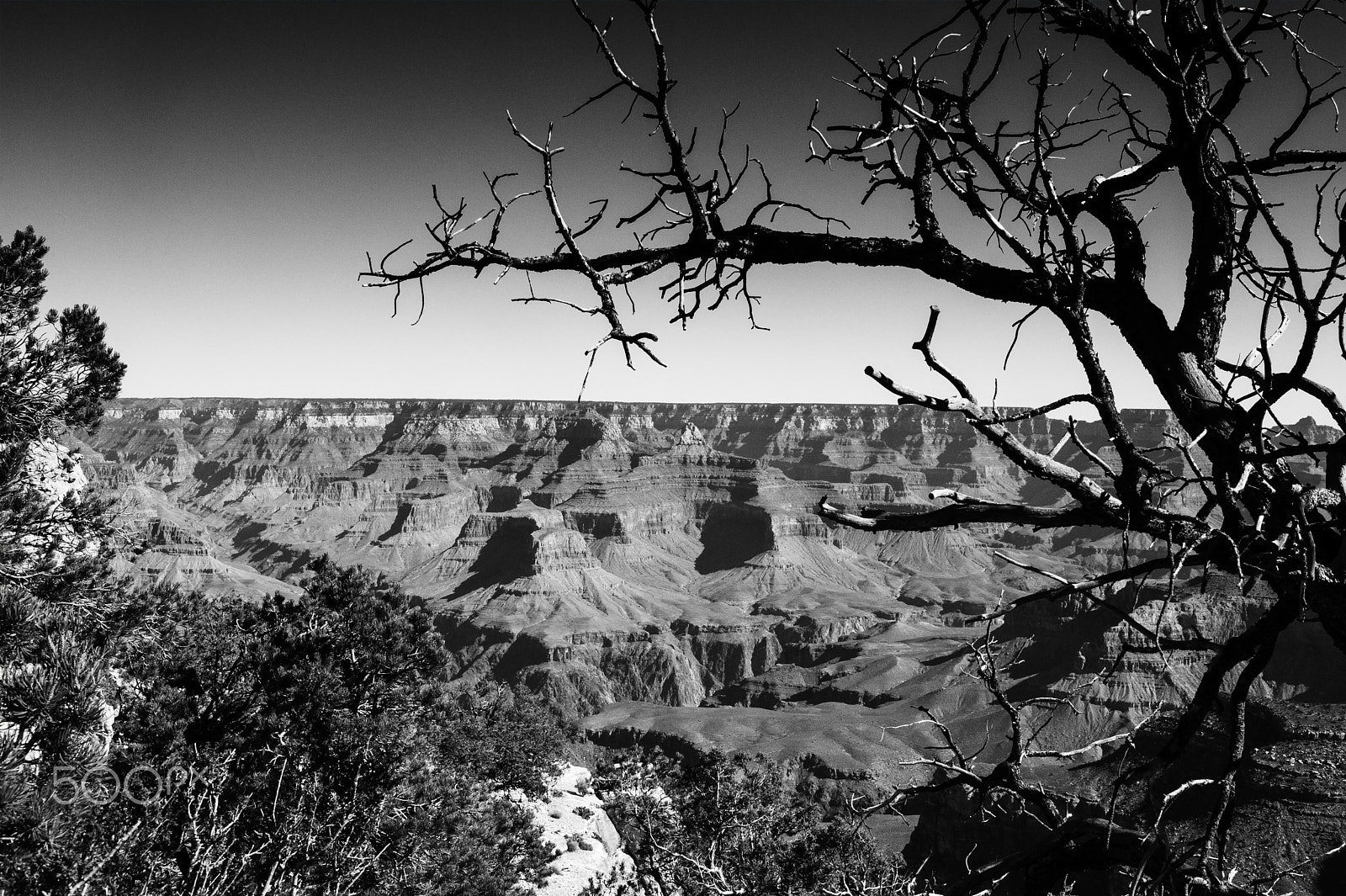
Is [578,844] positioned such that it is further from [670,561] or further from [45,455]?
[670,561]

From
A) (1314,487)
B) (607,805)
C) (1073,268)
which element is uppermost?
(1073,268)

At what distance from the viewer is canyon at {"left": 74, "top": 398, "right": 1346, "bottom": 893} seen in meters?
54.6

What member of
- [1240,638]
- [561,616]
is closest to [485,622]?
[561,616]

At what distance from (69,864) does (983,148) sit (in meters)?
7.11

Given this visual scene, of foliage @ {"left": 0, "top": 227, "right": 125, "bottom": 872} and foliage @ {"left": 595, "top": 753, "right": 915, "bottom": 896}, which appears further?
foliage @ {"left": 595, "top": 753, "right": 915, "bottom": 896}

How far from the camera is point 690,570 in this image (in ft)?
429

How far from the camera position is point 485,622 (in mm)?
93438

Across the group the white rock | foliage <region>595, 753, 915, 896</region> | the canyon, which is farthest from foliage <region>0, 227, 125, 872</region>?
the white rock

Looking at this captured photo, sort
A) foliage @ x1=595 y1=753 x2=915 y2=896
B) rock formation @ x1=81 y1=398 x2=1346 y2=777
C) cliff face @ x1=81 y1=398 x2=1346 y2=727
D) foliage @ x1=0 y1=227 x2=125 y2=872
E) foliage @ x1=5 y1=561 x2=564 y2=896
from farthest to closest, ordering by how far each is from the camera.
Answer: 1. cliff face @ x1=81 y1=398 x2=1346 y2=727
2. rock formation @ x1=81 y1=398 x2=1346 y2=777
3. foliage @ x1=595 y1=753 x2=915 y2=896
4. foliage @ x1=5 y1=561 x2=564 y2=896
5. foliage @ x1=0 y1=227 x2=125 y2=872

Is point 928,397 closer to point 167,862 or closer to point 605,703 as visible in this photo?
point 167,862

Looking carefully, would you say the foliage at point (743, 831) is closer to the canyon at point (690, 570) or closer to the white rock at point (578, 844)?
the white rock at point (578, 844)

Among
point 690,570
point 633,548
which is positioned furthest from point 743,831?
point 690,570

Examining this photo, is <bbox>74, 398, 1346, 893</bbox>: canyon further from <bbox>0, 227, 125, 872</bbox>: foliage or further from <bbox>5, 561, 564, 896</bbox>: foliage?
<bbox>5, 561, 564, 896</bbox>: foliage

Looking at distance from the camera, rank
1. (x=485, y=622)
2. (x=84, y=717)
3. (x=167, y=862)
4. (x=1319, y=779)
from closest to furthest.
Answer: (x=84, y=717), (x=167, y=862), (x=1319, y=779), (x=485, y=622)
